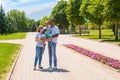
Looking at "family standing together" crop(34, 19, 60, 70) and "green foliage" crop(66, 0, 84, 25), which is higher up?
"green foliage" crop(66, 0, 84, 25)

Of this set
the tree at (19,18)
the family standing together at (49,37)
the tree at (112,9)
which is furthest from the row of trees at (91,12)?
the tree at (19,18)

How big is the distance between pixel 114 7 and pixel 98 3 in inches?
338

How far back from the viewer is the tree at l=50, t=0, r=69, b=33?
109m

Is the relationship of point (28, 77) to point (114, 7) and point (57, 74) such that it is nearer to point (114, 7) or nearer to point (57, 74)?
point (57, 74)

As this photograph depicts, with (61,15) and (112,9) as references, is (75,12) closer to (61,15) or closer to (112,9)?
(61,15)

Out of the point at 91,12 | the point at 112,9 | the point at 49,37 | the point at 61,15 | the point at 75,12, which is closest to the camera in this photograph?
the point at 49,37

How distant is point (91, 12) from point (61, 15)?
57.7 metres

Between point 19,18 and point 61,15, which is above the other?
point 61,15

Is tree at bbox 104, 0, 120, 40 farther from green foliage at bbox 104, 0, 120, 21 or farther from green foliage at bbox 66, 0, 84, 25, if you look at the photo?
green foliage at bbox 66, 0, 84, 25

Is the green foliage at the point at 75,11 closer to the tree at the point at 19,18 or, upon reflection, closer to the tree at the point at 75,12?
the tree at the point at 75,12

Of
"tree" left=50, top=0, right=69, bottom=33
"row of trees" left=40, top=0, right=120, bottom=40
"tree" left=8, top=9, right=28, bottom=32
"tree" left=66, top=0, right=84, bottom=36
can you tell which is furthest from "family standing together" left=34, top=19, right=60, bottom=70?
"tree" left=8, top=9, right=28, bottom=32

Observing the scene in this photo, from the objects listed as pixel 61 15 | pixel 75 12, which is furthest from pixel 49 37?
pixel 61 15

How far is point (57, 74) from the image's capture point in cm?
1430

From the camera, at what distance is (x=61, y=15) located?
10938cm
